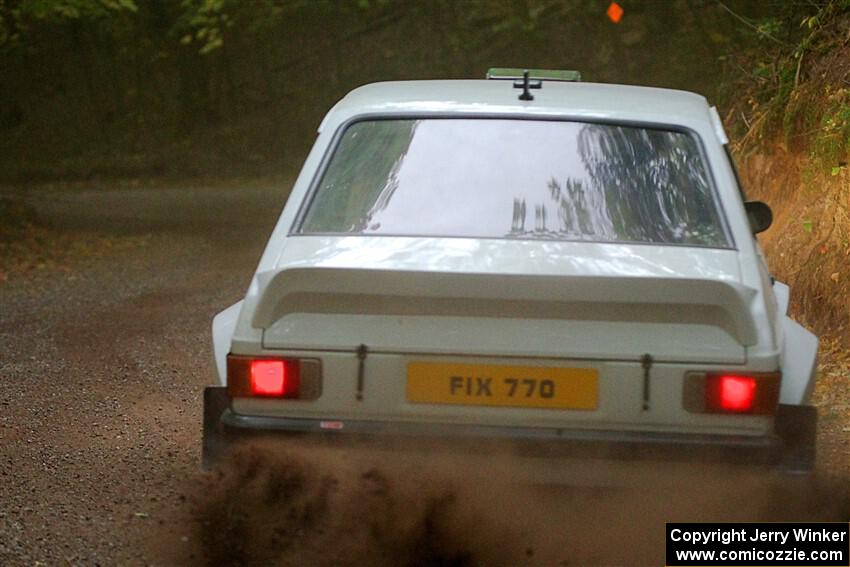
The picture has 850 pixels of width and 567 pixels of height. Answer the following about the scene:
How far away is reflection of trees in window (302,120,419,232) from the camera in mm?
4578

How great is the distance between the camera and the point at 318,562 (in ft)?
14.5

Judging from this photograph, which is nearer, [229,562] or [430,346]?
[430,346]

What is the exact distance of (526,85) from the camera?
507 centimetres

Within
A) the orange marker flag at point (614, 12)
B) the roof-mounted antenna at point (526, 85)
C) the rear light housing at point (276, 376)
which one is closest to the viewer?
the rear light housing at point (276, 376)

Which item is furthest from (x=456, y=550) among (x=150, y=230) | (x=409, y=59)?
(x=409, y=59)

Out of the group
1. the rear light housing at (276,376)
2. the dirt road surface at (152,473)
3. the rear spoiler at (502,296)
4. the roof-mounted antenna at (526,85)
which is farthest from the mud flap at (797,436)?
the roof-mounted antenna at (526,85)

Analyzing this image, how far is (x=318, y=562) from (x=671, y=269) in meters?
1.49

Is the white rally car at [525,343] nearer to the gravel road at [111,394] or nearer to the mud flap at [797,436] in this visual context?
the mud flap at [797,436]

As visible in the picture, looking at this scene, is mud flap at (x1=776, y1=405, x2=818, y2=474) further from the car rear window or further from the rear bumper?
the car rear window

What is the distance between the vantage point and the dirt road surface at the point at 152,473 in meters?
4.31

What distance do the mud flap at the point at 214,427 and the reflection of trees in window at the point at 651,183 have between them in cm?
139

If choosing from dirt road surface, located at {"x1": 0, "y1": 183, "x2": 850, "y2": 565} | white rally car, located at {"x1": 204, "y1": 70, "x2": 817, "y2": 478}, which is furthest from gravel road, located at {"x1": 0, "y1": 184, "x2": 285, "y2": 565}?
white rally car, located at {"x1": 204, "y1": 70, "x2": 817, "y2": 478}

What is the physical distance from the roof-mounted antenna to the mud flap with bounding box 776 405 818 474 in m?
1.55

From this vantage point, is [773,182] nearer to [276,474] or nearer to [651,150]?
[651,150]
